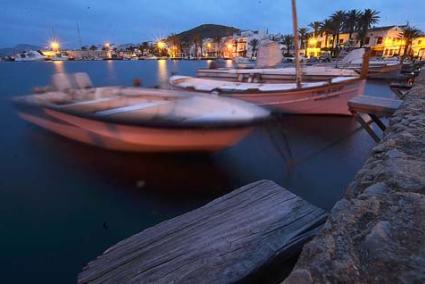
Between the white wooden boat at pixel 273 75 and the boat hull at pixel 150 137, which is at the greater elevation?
the white wooden boat at pixel 273 75

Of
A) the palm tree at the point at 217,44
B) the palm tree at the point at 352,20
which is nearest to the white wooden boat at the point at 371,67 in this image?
the palm tree at the point at 352,20

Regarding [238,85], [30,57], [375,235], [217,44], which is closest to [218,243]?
[375,235]

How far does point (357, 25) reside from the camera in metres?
56.4

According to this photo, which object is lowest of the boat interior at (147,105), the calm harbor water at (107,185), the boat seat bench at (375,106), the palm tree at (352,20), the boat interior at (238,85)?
the calm harbor water at (107,185)

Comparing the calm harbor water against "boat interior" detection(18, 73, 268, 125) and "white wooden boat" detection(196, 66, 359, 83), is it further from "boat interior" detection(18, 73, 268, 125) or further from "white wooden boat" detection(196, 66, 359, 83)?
"white wooden boat" detection(196, 66, 359, 83)

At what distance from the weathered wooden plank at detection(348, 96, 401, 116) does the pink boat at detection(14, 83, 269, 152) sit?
2.51 metres

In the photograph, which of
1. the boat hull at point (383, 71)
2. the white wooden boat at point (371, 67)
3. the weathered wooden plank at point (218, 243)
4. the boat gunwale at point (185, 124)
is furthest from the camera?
the boat hull at point (383, 71)

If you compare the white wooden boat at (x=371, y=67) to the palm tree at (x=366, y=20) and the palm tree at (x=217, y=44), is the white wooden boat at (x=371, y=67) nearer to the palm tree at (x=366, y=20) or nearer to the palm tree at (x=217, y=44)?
the palm tree at (x=366, y=20)

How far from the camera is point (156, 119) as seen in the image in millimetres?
7719

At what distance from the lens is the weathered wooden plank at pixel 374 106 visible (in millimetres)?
5499

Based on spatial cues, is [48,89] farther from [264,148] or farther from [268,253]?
[268,253]

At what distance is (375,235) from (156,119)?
6.89 metres

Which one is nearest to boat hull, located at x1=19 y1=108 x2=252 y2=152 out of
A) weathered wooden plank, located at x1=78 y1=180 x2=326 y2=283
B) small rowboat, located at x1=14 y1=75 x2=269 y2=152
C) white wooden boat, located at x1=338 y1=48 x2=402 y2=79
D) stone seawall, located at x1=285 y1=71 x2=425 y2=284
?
small rowboat, located at x1=14 y1=75 x2=269 y2=152

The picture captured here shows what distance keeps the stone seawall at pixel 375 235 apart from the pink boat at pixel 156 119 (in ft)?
18.3
